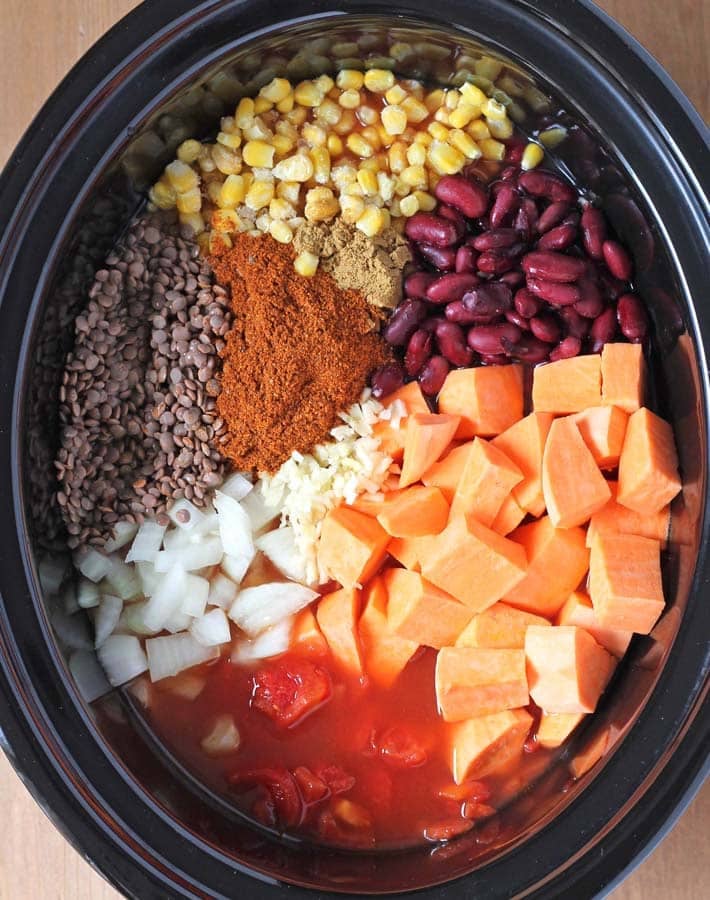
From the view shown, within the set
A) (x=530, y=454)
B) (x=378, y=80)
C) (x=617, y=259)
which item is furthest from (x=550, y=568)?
(x=378, y=80)

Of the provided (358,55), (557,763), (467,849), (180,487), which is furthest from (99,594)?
(358,55)

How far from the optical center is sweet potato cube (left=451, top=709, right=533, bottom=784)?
6.46 feet

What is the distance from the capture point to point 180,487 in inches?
83.4

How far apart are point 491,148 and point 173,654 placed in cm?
150

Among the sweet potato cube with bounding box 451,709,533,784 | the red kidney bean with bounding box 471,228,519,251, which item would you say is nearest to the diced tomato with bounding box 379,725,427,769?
the sweet potato cube with bounding box 451,709,533,784

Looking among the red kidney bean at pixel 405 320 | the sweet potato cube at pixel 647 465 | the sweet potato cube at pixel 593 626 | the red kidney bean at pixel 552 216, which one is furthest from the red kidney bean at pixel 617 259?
the sweet potato cube at pixel 593 626

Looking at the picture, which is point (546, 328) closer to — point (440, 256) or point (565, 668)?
point (440, 256)

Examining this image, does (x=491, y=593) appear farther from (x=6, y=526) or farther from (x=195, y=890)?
(x=6, y=526)

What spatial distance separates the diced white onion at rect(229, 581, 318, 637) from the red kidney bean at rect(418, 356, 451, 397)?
594 mm

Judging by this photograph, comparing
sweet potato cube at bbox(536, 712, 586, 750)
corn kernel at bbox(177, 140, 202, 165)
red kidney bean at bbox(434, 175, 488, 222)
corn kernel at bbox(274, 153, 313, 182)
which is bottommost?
sweet potato cube at bbox(536, 712, 586, 750)

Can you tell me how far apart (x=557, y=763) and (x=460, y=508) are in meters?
0.66

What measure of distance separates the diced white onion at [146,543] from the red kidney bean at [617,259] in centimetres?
127

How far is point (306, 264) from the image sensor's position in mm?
2090

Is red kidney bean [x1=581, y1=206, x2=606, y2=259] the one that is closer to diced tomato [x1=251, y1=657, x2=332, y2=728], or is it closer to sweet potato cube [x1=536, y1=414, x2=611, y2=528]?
sweet potato cube [x1=536, y1=414, x2=611, y2=528]
